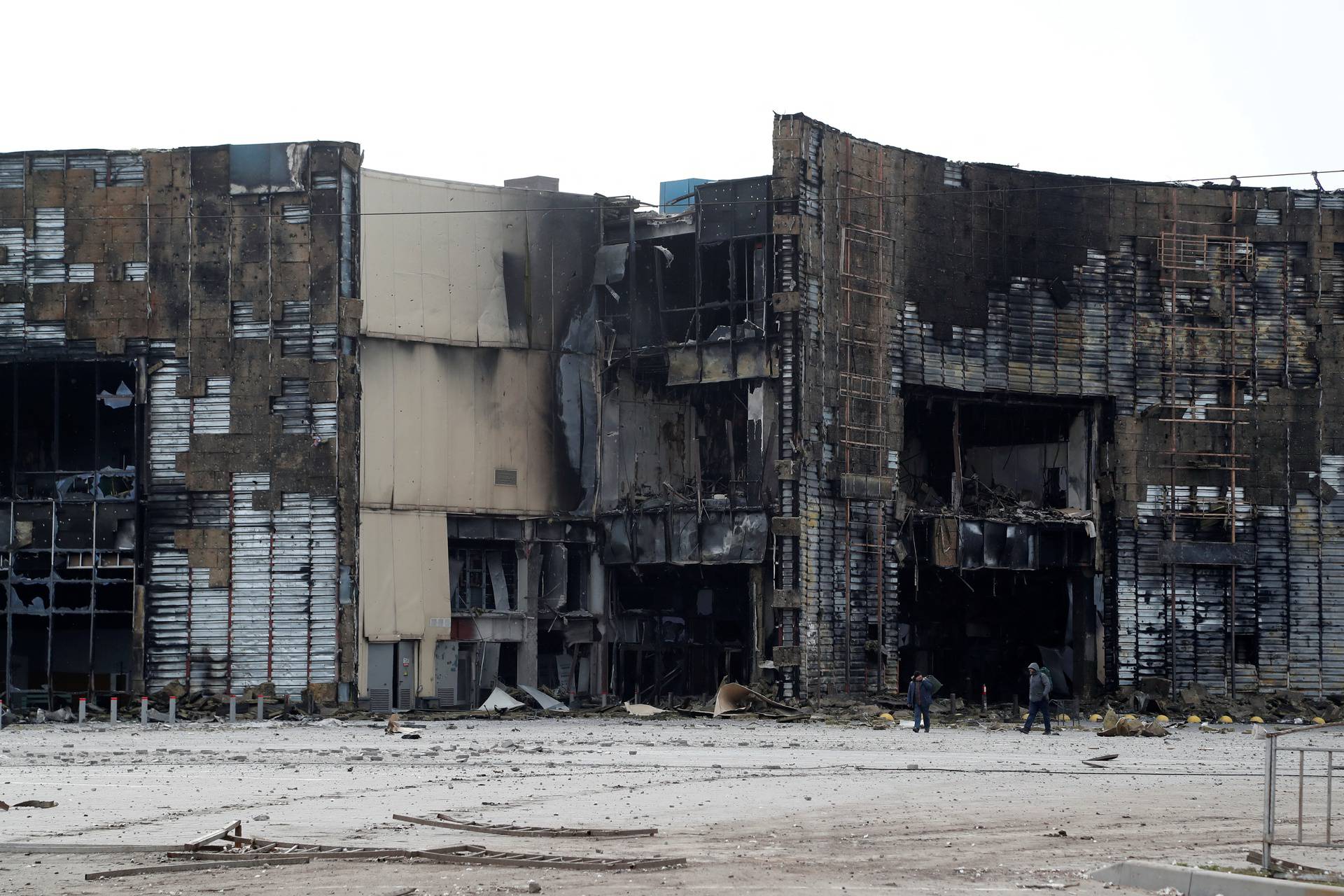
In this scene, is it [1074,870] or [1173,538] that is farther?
[1173,538]

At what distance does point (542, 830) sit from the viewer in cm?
1736

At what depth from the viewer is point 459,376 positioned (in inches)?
1917

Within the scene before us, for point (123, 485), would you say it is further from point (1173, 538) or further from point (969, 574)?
point (1173, 538)

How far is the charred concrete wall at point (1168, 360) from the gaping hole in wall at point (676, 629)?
5.82 m

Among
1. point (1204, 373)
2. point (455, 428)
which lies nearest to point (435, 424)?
point (455, 428)

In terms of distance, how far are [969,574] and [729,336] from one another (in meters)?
11.0

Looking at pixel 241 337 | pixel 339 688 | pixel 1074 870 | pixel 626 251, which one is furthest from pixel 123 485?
pixel 1074 870

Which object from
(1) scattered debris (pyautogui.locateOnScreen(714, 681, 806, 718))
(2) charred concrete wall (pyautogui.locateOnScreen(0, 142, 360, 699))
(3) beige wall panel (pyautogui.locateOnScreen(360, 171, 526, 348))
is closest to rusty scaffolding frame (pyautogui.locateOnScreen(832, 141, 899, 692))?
(1) scattered debris (pyautogui.locateOnScreen(714, 681, 806, 718))

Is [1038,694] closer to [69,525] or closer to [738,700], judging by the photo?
[738,700]

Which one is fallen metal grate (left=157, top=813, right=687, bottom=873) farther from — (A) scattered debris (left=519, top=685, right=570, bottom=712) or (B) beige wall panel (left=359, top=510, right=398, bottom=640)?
(A) scattered debris (left=519, top=685, right=570, bottom=712)

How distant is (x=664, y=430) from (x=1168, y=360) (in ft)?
47.1

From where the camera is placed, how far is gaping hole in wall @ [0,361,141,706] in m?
45.7

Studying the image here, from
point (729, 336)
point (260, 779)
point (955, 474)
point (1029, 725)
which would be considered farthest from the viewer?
point (955, 474)

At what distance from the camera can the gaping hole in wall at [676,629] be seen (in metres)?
51.3
